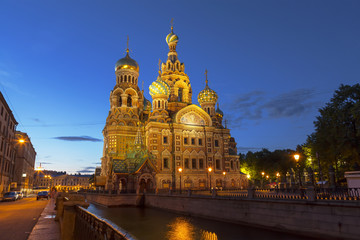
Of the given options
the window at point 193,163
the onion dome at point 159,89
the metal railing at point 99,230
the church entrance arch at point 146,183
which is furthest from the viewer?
the onion dome at point 159,89

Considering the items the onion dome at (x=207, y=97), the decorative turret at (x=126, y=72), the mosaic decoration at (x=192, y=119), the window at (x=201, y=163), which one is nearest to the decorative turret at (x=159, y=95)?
the mosaic decoration at (x=192, y=119)

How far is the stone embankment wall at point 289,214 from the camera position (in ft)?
39.5

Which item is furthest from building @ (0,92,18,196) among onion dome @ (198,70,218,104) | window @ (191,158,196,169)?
onion dome @ (198,70,218,104)

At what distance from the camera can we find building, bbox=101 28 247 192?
39.5 meters

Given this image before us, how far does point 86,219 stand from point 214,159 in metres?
40.0

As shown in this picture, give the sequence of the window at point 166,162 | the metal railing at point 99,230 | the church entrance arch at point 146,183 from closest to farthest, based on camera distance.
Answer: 1. the metal railing at point 99,230
2. the church entrance arch at point 146,183
3. the window at point 166,162

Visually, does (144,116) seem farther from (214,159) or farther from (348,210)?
(348,210)

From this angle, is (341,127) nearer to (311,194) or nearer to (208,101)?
(311,194)

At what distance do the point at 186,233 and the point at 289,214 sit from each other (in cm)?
625

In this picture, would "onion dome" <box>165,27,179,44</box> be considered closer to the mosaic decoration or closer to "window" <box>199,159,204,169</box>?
the mosaic decoration

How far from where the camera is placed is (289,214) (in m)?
14.8

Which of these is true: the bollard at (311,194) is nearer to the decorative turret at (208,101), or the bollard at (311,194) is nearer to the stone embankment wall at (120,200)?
the stone embankment wall at (120,200)

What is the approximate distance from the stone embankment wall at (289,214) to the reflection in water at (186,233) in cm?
272

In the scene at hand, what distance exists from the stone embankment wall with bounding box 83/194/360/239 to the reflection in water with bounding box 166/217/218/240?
272cm
